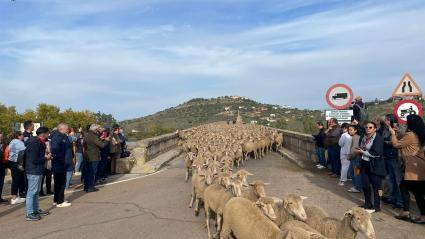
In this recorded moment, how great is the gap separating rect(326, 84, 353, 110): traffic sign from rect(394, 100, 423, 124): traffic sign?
265 centimetres

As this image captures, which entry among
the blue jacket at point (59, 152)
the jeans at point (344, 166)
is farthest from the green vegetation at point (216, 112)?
the blue jacket at point (59, 152)

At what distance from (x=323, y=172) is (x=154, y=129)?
59.0 meters

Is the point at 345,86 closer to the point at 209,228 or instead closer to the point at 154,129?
the point at 209,228

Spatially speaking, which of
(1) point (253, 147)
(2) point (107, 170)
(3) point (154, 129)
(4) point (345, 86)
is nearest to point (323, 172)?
(4) point (345, 86)

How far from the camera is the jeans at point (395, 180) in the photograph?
882 cm

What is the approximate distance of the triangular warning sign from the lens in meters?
10.7

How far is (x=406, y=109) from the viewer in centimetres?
1033

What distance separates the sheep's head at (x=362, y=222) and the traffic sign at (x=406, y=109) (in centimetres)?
553

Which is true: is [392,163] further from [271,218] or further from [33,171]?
[33,171]

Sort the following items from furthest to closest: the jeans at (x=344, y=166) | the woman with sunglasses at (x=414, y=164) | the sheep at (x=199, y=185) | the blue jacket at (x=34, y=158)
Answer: the jeans at (x=344, y=166), the blue jacket at (x=34, y=158), the sheep at (x=199, y=185), the woman with sunglasses at (x=414, y=164)

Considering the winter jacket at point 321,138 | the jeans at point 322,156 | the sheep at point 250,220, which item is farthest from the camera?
the jeans at point 322,156

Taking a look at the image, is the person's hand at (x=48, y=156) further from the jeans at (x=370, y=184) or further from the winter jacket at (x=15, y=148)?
the jeans at (x=370, y=184)

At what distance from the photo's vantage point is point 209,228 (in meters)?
7.28

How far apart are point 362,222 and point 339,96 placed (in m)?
8.32
